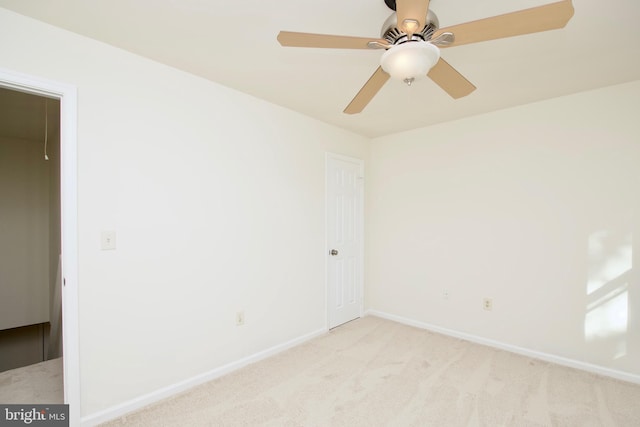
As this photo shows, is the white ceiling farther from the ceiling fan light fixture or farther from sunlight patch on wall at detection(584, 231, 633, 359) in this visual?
sunlight patch on wall at detection(584, 231, 633, 359)

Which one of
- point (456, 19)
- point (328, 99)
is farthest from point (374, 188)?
point (456, 19)

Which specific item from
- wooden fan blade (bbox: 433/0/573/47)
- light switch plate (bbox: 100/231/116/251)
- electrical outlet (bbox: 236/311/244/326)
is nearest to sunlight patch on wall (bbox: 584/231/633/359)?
wooden fan blade (bbox: 433/0/573/47)

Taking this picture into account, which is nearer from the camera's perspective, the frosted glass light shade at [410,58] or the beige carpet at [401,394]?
the frosted glass light shade at [410,58]

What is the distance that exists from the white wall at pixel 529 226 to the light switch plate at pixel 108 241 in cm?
295

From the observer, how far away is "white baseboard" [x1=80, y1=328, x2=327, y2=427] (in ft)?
6.16

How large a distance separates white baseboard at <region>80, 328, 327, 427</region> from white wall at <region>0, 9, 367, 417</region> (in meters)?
0.04

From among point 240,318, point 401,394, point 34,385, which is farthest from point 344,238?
point 34,385

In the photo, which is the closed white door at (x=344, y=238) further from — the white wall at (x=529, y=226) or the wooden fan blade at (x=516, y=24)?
the wooden fan blade at (x=516, y=24)

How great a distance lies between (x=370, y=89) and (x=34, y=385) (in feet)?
10.4

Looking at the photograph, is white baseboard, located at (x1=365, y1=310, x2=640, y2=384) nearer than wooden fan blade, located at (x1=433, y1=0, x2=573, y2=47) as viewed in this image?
No

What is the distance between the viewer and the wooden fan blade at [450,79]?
1.50m

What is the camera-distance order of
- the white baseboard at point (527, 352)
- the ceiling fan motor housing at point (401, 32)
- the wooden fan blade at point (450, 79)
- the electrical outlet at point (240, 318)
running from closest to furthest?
the ceiling fan motor housing at point (401, 32)
the wooden fan blade at point (450, 79)
the white baseboard at point (527, 352)
the electrical outlet at point (240, 318)

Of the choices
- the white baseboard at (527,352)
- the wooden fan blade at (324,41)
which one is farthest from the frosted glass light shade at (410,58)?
the white baseboard at (527,352)

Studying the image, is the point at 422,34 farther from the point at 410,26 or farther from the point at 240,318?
the point at 240,318
